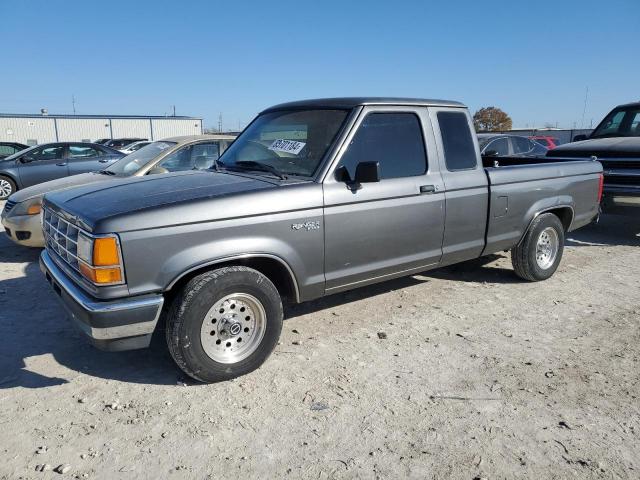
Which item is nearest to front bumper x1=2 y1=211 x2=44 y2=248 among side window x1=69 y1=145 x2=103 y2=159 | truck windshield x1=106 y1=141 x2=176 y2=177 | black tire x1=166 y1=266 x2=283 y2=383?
truck windshield x1=106 y1=141 x2=176 y2=177

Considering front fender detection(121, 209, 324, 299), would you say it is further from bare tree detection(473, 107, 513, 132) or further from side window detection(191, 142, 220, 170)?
bare tree detection(473, 107, 513, 132)

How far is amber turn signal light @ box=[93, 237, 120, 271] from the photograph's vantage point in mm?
2889

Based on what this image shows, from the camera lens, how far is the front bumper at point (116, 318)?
2928 mm

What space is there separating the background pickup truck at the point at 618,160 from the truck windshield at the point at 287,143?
4.72m

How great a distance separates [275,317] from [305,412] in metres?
0.73

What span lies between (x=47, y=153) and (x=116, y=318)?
10.6m

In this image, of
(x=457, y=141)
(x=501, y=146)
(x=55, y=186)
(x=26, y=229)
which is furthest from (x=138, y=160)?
(x=501, y=146)

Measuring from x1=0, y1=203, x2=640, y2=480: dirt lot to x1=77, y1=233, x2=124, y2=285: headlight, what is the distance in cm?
87

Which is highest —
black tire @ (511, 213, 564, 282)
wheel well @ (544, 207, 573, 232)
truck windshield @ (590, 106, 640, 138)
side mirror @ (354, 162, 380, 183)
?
truck windshield @ (590, 106, 640, 138)

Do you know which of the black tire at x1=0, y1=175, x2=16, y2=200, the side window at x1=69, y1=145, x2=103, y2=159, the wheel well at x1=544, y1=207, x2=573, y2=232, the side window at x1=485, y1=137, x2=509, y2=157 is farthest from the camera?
the black tire at x1=0, y1=175, x2=16, y2=200

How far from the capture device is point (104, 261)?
290 centimetres

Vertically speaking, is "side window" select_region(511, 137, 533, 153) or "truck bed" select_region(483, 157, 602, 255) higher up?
"side window" select_region(511, 137, 533, 153)

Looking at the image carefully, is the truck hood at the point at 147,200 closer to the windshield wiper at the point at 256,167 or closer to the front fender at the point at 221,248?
the front fender at the point at 221,248

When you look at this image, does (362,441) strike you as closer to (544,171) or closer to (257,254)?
(257,254)
